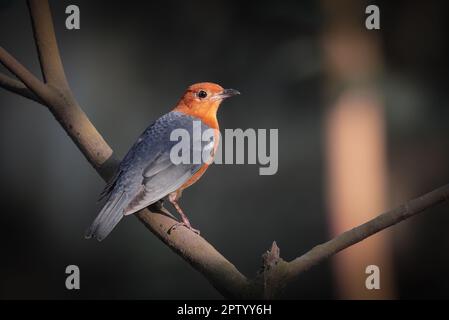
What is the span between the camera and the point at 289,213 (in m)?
3.97

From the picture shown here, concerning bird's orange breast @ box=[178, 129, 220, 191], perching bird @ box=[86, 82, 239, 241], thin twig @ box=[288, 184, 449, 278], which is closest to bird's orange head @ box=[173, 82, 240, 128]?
perching bird @ box=[86, 82, 239, 241]

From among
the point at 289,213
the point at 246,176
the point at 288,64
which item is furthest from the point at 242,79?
the point at 289,213

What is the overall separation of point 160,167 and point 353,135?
142 cm

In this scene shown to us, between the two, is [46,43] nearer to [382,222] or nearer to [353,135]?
[382,222]

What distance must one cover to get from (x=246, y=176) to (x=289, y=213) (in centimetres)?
36

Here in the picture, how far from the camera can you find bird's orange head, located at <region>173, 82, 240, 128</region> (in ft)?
10.3

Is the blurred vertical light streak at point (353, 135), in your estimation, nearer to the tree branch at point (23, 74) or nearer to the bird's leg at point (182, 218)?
the bird's leg at point (182, 218)

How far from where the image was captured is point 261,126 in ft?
13.0

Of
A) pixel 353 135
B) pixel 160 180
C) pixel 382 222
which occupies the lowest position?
pixel 382 222

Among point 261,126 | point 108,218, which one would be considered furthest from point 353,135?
point 108,218

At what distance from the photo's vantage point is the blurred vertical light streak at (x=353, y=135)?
358 centimetres

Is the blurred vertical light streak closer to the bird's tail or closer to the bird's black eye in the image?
the bird's black eye

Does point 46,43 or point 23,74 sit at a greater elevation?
point 46,43

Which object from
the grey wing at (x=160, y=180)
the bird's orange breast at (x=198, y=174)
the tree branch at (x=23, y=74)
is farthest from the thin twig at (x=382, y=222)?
the tree branch at (x=23, y=74)
